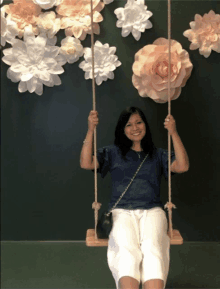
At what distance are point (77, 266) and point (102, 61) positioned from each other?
1309 mm

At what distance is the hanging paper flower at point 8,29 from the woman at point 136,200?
948mm

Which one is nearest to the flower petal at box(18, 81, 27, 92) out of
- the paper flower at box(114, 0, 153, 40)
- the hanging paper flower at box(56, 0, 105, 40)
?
the hanging paper flower at box(56, 0, 105, 40)

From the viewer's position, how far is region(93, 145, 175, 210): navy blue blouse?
220 centimetres

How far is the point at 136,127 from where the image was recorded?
7.51 ft

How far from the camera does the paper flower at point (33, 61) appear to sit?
271cm

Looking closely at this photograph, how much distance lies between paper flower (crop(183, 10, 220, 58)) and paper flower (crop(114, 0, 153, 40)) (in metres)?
0.27

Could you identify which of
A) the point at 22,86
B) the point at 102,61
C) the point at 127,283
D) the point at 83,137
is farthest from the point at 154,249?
the point at 22,86

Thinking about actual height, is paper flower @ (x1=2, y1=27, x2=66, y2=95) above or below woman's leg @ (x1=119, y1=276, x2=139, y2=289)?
above

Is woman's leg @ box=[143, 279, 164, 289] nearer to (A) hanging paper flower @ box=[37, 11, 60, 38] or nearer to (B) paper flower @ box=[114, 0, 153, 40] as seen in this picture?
(B) paper flower @ box=[114, 0, 153, 40]

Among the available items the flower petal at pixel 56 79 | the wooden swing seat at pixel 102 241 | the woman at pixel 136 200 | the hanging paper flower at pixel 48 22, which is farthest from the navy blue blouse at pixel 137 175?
the hanging paper flower at pixel 48 22

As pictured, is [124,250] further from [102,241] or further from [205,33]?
[205,33]

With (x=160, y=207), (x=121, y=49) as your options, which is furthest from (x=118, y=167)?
(x=121, y=49)

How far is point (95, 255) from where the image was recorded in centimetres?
275

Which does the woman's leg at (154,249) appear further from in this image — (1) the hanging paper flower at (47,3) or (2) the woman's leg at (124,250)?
(1) the hanging paper flower at (47,3)
